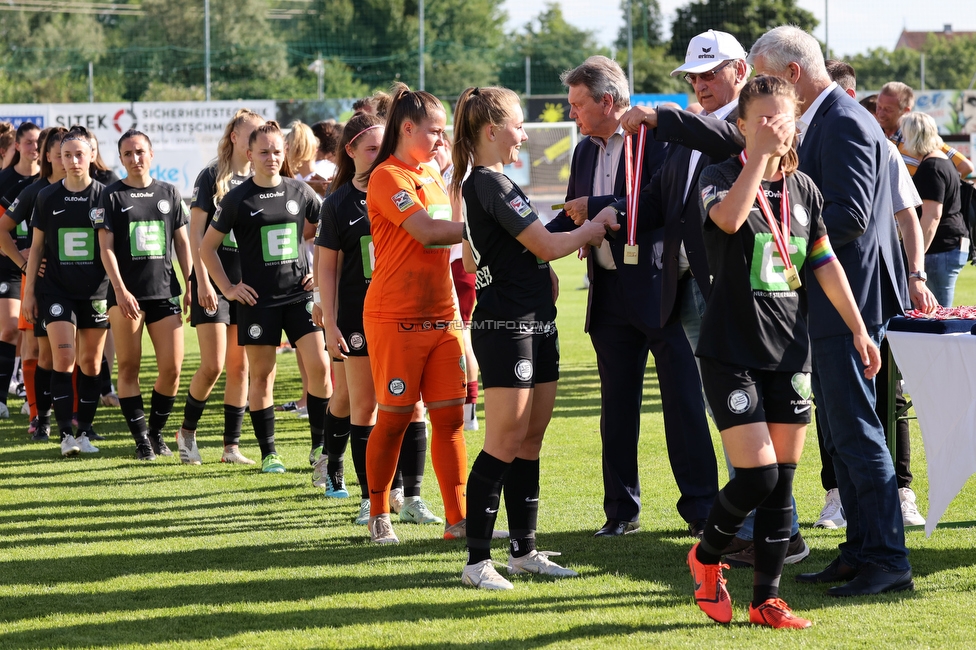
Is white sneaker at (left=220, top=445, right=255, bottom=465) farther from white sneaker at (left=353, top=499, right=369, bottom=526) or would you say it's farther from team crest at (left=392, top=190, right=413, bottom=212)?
team crest at (left=392, top=190, right=413, bottom=212)

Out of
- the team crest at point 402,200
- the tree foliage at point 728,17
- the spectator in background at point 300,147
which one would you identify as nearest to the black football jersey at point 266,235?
the spectator in background at point 300,147

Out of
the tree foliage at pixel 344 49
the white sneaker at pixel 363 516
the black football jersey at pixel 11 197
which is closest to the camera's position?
the white sneaker at pixel 363 516

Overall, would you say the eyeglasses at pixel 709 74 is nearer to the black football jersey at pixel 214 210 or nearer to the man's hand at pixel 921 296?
the man's hand at pixel 921 296

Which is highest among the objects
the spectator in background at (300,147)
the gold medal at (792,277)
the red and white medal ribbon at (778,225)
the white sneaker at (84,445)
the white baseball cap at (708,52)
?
the white baseball cap at (708,52)

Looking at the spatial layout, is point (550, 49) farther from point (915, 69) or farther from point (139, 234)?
point (139, 234)

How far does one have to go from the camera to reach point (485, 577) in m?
4.32

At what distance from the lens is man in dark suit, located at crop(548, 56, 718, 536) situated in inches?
191

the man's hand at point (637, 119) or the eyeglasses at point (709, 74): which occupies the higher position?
the eyeglasses at point (709, 74)

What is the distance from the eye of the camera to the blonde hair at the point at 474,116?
4160 mm

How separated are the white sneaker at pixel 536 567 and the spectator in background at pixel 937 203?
3427mm

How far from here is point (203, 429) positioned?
8.59 meters

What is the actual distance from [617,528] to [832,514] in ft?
3.33

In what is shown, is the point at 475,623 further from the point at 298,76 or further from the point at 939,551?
the point at 298,76

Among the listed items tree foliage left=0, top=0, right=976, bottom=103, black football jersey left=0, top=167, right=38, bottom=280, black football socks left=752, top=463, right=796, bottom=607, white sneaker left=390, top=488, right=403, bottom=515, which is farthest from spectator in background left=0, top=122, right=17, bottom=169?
tree foliage left=0, top=0, right=976, bottom=103
